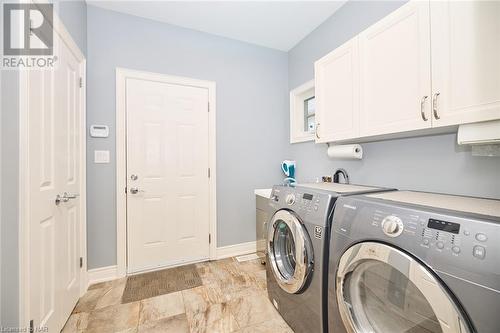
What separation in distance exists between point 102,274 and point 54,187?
3.84 feet

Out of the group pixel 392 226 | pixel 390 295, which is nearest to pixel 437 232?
pixel 392 226

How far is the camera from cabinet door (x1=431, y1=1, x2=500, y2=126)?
35.0 inches

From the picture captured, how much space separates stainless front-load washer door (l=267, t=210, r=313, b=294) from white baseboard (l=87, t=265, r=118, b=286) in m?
1.60

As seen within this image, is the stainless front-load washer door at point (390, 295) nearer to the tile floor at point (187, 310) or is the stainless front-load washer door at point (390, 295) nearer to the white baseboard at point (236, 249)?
the tile floor at point (187, 310)

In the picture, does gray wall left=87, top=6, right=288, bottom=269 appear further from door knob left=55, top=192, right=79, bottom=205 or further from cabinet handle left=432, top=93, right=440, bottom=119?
cabinet handle left=432, top=93, right=440, bottom=119

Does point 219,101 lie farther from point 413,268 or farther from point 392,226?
point 413,268

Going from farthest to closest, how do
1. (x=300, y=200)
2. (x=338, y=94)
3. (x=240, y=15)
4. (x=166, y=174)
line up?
(x=166, y=174) < (x=240, y=15) < (x=338, y=94) < (x=300, y=200)

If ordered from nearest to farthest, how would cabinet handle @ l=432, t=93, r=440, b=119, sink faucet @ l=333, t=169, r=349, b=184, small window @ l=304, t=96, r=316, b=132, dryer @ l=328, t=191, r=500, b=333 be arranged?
dryer @ l=328, t=191, r=500, b=333 < cabinet handle @ l=432, t=93, r=440, b=119 < sink faucet @ l=333, t=169, r=349, b=184 < small window @ l=304, t=96, r=316, b=132

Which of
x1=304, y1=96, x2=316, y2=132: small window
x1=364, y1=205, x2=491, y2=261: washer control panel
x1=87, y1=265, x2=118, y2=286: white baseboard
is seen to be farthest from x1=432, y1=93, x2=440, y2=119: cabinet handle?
x1=87, y1=265, x2=118, y2=286: white baseboard

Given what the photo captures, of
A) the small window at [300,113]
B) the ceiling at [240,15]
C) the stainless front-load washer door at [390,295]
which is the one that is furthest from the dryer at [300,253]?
the ceiling at [240,15]

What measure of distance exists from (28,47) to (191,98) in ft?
4.60

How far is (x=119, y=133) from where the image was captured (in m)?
2.10

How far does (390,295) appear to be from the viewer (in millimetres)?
886

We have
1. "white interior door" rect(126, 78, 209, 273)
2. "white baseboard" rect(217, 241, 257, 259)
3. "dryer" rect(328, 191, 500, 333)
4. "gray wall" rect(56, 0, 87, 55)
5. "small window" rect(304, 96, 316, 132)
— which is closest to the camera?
"dryer" rect(328, 191, 500, 333)
